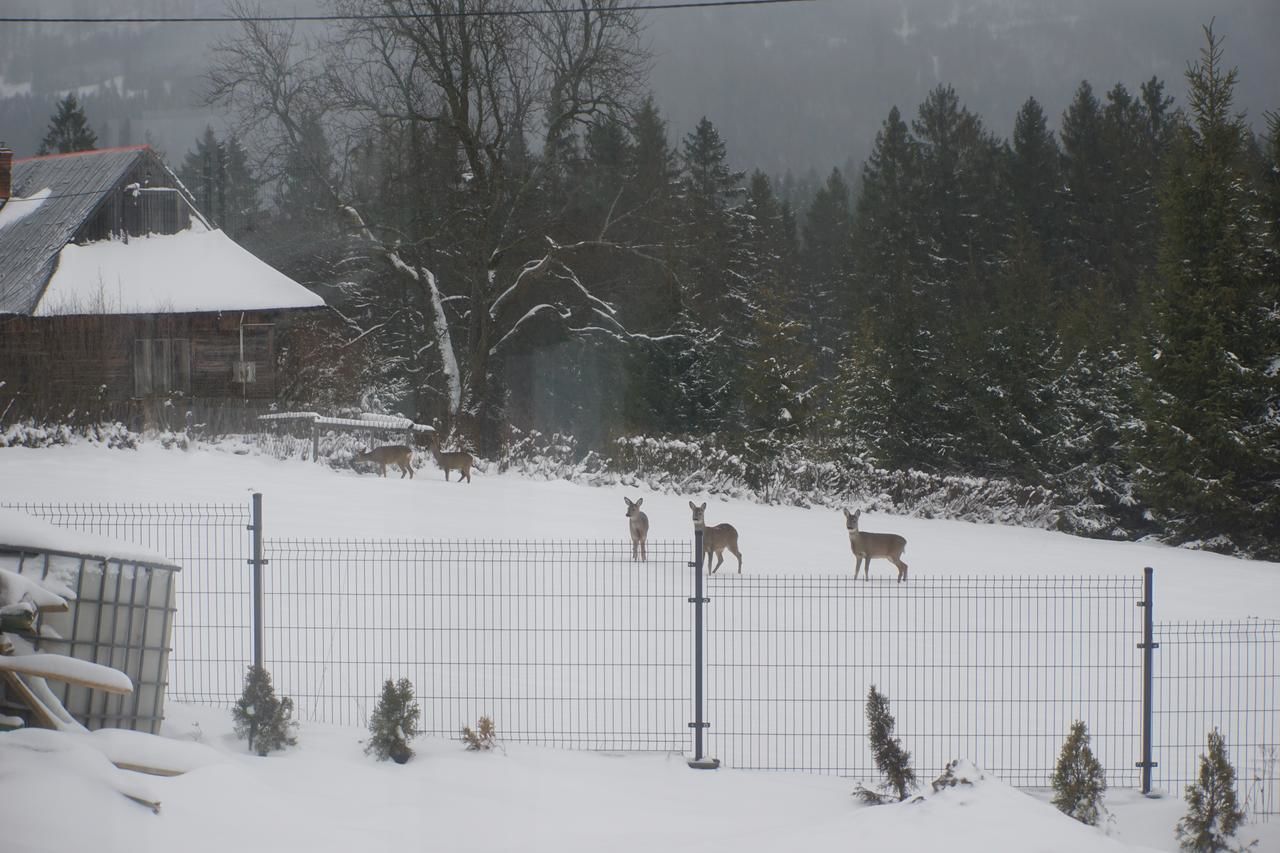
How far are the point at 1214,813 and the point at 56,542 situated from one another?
6790 millimetres

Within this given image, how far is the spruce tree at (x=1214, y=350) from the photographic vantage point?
19.7 metres

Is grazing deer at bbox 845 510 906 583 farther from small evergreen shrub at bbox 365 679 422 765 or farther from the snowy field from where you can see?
small evergreen shrub at bbox 365 679 422 765

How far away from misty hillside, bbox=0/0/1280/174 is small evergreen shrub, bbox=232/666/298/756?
10.9m

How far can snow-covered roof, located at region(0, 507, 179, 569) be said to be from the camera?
582 centimetres

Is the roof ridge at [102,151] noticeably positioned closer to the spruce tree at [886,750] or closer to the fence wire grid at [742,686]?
the fence wire grid at [742,686]

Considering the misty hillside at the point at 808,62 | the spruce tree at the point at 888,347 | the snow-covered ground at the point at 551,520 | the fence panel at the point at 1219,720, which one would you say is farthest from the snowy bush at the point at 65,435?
the spruce tree at the point at 888,347

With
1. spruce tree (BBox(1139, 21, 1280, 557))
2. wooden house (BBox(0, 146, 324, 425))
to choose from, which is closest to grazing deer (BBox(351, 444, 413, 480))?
wooden house (BBox(0, 146, 324, 425))

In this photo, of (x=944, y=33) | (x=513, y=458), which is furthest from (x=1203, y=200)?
(x=944, y=33)

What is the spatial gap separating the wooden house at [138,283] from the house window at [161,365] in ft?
0.10

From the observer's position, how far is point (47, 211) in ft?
94.4

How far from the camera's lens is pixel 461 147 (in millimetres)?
31766

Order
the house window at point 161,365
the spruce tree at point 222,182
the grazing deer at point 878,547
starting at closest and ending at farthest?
1. the grazing deer at point 878,547
2. the house window at point 161,365
3. the spruce tree at point 222,182

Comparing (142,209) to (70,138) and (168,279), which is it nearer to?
(168,279)

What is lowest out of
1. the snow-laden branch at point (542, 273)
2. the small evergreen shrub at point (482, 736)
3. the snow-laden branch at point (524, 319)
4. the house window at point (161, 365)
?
the small evergreen shrub at point (482, 736)
